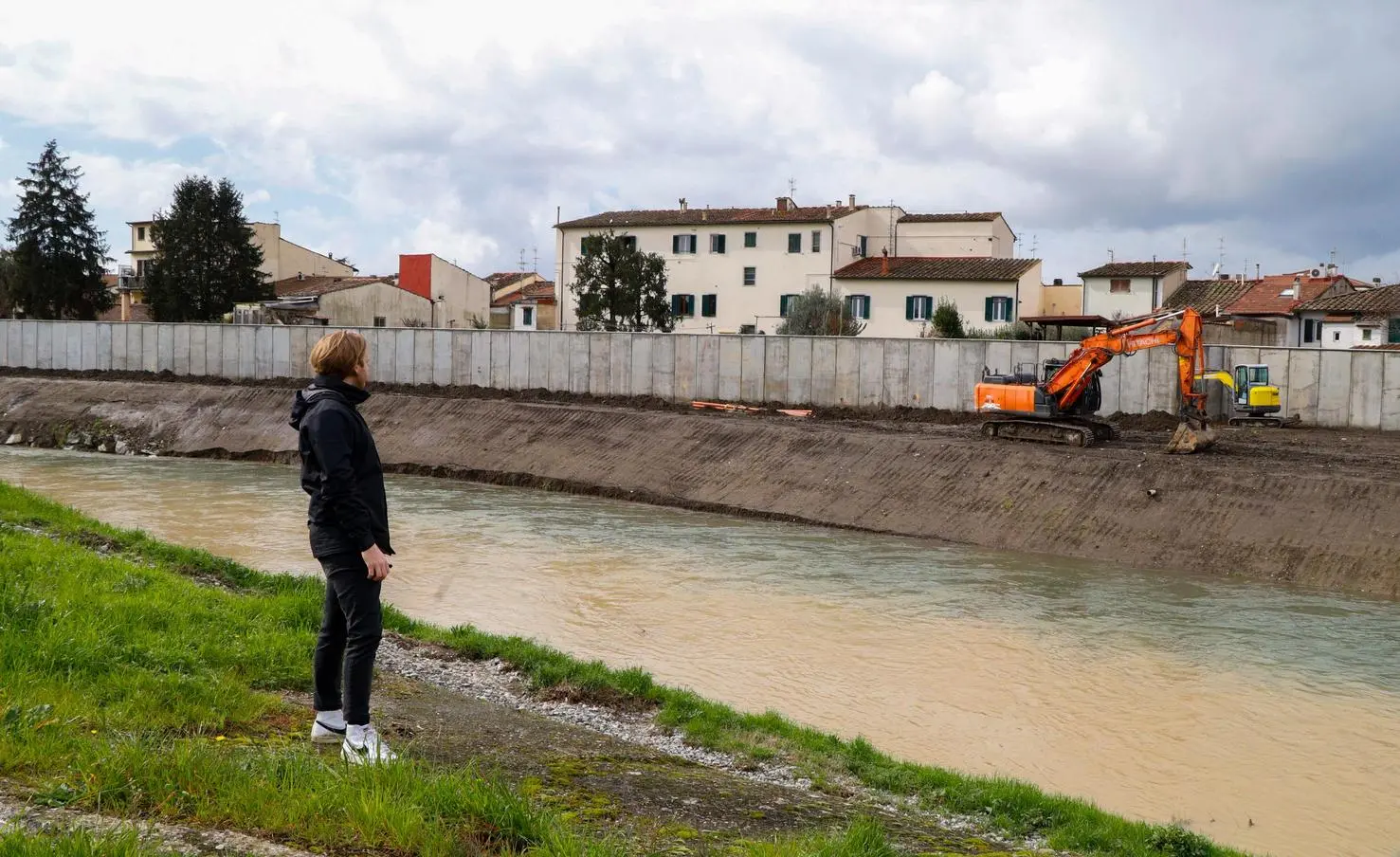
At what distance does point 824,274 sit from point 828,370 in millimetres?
20261

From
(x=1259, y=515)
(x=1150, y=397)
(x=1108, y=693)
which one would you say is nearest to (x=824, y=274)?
(x=1150, y=397)

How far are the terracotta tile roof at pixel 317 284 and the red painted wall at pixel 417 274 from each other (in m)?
0.94

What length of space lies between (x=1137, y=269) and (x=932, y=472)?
34473 millimetres

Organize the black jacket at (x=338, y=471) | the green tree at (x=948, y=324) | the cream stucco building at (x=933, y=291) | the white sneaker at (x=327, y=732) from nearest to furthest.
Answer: the black jacket at (x=338, y=471) < the white sneaker at (x=327, y=732) < the green tree at (x=948, y=324) < the cream stucco building at (x=933, y=291)

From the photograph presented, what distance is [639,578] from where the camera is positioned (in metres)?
18.5

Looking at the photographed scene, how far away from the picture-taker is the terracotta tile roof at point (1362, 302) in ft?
156

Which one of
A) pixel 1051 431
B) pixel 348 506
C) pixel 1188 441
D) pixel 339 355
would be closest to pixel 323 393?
pixel 339 355

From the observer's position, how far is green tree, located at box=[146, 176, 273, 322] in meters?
64.0

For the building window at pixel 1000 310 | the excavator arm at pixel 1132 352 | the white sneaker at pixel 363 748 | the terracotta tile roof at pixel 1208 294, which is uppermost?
the terracotta tile roof at pixel 1208 294

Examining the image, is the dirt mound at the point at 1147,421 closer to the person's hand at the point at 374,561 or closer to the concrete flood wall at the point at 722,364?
the concrete flood wall at the point at 722,364

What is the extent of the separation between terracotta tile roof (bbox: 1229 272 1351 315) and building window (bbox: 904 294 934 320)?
12911 mm

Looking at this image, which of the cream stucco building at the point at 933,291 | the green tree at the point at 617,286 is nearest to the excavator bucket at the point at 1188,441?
the cream stucco building at the point at 933,291

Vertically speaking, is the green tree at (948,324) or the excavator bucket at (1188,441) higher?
the green tree at (948,324)

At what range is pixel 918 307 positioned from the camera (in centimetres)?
5378
